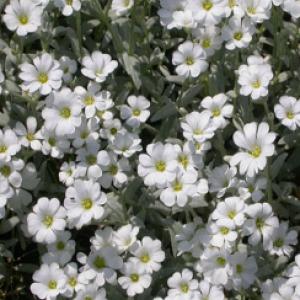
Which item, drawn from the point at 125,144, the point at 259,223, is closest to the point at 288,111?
the point at 259,223

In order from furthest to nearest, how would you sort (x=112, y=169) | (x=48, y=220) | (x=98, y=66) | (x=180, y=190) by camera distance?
(x=98, y=66)
(x=112, y=169)
(x=48, y=220)
(x=180, y=190)

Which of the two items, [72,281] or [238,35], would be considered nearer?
[72,281]

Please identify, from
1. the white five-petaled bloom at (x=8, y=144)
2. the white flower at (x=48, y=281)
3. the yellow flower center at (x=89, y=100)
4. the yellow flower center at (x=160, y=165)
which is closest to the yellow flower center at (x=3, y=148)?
the white five-petaled bloom at (x=8, y=144)

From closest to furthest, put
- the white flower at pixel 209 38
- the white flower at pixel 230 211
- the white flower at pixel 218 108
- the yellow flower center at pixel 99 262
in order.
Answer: the white flower at pixel 230 211, the yellow flower center at pixel 99 262, the white flower at pixel 218 108, the white flower at pixel 209 38

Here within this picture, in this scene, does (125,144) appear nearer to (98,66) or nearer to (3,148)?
(98,66)

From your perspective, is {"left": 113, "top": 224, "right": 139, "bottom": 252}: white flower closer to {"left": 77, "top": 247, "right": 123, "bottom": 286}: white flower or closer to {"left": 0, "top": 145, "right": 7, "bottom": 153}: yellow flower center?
{"left": 77, "top": 247, "right": 123, "bottom": 286}: white flower

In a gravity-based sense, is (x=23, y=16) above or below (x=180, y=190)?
above

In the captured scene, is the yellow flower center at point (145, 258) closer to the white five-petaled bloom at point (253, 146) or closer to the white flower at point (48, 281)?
the white flower at point (48, 281)
